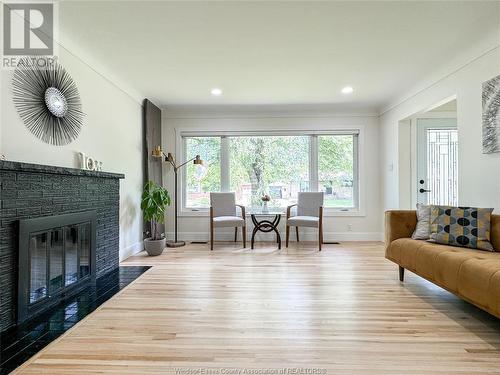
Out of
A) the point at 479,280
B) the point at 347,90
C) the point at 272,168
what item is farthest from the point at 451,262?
the point at 272,168

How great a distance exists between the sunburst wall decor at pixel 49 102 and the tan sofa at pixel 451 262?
3160 mm

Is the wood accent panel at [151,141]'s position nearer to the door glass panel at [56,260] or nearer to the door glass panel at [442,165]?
the door glass panel at [56,260]

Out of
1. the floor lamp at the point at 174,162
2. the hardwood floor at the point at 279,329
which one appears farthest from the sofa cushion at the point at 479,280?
the floor lamp at the point at 174,162

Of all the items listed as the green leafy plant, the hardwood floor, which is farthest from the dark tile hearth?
the green leafy plant

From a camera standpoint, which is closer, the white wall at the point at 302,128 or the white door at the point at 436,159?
the white door at the point at 436,159

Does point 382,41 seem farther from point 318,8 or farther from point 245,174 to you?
point 245,174

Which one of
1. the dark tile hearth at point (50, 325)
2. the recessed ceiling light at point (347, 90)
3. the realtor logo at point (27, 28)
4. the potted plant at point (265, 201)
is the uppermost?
the recessed ceiling light at point (347, 90)

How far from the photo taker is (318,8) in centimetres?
219

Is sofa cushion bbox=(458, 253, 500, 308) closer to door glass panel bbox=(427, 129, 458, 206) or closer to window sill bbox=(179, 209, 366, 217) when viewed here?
door glass panel bbox=(427, 129, 458, 206)

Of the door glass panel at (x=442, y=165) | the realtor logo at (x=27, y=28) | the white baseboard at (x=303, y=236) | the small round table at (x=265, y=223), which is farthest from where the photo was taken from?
the white baseboard at (x=303, y=236)

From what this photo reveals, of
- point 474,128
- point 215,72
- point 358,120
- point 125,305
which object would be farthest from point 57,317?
point 358,120

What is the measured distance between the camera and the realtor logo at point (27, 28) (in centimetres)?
206

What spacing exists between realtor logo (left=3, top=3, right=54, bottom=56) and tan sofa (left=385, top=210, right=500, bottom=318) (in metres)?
3.42

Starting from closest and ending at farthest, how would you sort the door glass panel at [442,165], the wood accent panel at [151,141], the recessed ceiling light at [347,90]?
1. the recessed ceiling light at [347,90]
2. the door glass panel at [442,165]
3. the wood accent panel at [151,141]
